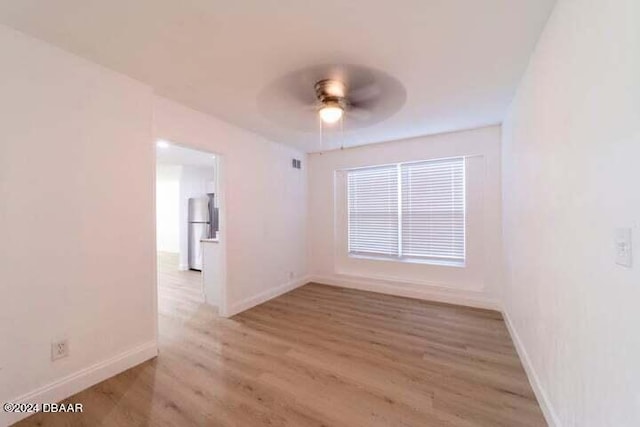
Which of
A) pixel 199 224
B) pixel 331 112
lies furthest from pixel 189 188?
pixel 331 112

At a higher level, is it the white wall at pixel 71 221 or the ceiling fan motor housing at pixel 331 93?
the ceiling fan motor housing at pixel 331 93

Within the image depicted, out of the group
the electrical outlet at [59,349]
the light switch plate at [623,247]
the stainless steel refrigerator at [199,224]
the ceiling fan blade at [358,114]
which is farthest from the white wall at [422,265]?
the electrical outlet at [59,349]

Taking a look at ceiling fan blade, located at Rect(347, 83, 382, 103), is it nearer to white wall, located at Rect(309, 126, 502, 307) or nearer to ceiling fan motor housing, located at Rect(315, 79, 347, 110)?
ceiling fan motor housing, located at Rect(315, 79, 347, 110)

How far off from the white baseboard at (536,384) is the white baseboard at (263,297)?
115 inches

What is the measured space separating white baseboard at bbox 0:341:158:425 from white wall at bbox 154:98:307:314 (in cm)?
101

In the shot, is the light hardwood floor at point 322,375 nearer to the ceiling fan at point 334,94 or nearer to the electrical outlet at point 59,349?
the electrical outlet at point 59,349

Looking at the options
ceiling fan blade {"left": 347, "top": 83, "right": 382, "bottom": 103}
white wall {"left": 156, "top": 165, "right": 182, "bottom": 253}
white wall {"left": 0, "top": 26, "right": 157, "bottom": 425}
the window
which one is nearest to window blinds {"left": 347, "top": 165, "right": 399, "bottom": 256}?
the window

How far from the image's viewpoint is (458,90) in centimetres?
234

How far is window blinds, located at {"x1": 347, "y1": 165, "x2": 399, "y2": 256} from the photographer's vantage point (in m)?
4.11

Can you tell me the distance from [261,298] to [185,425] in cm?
209

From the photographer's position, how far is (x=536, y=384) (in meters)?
1.77

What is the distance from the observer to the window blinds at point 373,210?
4113 mm

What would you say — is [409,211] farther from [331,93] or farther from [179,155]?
[179,155]

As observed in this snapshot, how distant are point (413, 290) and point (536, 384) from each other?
2.07 meters
